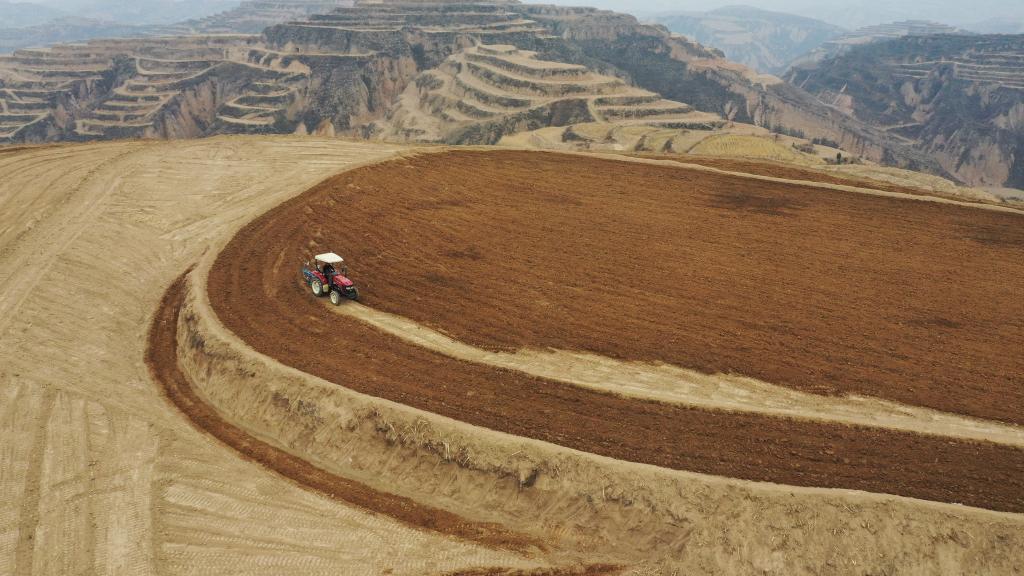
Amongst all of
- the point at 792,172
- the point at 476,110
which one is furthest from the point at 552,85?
the point at 792,172

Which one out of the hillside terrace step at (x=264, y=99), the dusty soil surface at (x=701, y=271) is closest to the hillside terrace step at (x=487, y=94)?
the hillside terrace step at (x=264, y=99)

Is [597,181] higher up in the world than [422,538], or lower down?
higher up

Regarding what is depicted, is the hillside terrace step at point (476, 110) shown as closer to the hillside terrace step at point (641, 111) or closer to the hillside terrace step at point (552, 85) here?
the hillside terrace step at point (552, 85)

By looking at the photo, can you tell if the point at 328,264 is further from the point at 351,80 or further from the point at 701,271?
the point at 351,80

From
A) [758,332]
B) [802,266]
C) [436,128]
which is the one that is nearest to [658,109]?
[436,128]

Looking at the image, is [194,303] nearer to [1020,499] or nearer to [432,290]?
[432,290]

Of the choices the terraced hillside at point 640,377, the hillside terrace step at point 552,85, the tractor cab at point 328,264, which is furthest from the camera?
the hillside terrace step at point 552,85
